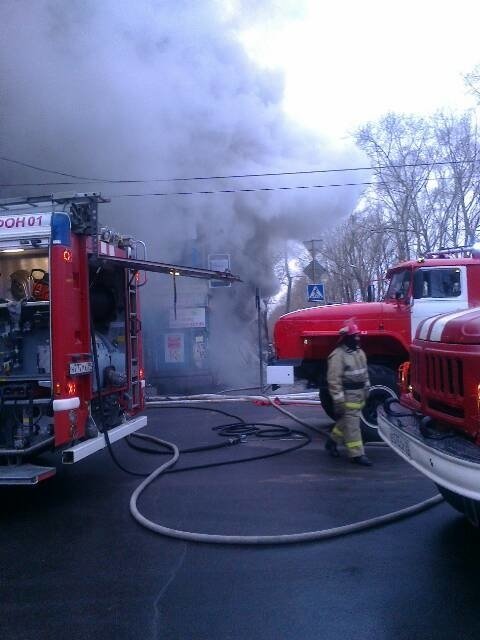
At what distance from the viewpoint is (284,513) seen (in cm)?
539

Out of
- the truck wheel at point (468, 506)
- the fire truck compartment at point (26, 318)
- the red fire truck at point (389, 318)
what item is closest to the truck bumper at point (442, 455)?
the truck wheel at point (468, 506)

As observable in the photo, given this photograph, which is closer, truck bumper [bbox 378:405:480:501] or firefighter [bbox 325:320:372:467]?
truck bumper [bbox 378:405:480:501]

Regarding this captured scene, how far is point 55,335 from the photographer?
5723 mm

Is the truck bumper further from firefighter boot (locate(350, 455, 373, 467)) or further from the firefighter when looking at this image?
firefighter boot (locate(350, 455, 373, 467))

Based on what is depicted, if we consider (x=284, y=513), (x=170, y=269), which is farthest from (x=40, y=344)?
(x=284, y=513)

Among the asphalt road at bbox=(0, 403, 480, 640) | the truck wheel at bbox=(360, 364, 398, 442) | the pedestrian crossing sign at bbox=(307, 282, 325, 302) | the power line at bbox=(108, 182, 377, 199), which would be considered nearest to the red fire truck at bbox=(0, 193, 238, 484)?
the asphalt road at bbox=(0, 403, 480, 640)

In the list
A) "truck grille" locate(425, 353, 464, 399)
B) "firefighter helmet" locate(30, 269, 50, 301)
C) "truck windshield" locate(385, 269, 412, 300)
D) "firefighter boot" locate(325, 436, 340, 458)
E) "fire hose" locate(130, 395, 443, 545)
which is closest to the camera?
"truck grille" locate(425, 353, 464, 399)

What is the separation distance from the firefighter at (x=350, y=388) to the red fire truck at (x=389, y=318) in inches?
44.0

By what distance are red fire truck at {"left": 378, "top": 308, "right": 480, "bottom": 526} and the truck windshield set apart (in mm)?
3572

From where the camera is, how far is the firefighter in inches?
276

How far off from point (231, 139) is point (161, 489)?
1589 cm

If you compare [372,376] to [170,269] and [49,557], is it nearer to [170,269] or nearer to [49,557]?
[170,269]

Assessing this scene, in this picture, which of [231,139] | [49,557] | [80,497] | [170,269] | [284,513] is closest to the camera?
[49,557]

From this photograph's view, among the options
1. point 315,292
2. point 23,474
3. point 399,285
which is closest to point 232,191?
point 315,292
